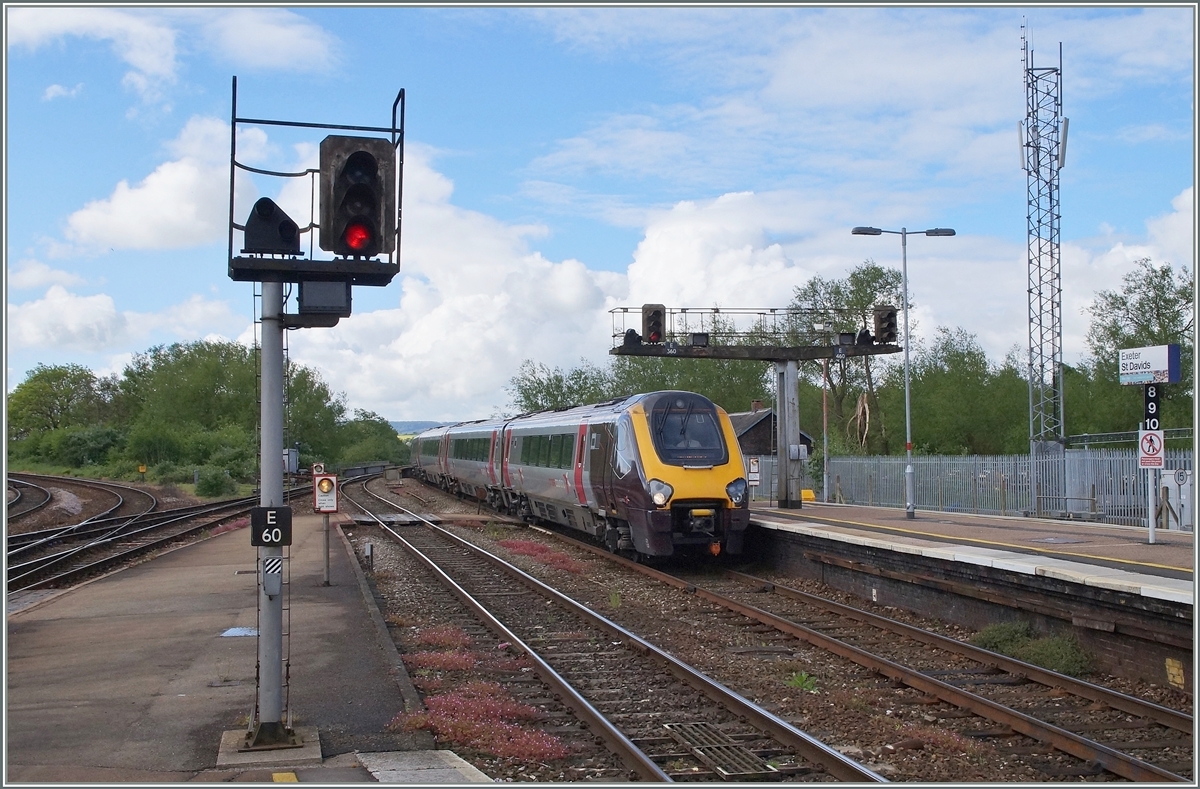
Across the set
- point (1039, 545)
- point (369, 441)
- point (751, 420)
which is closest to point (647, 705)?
point (1039, 545)

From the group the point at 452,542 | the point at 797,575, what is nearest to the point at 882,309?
the point at 797,575

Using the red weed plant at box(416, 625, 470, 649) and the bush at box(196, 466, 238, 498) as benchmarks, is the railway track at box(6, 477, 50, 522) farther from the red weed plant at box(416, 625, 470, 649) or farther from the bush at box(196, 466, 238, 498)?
the red weed plant at box(416, 625, 470, 649)

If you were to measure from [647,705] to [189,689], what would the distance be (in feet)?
12.7

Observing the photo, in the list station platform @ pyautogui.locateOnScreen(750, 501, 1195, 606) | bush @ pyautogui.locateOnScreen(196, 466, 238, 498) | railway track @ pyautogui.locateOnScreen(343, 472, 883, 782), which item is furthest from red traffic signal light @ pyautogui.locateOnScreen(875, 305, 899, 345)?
bush @ pyautogui.locateOnScreen(196, 466, 238, 498)

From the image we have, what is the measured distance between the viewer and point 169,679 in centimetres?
923

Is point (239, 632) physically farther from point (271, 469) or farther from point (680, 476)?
point (680, 476)

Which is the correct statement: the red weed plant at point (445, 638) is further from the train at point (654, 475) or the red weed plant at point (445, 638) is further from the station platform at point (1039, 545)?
the station platform at point (1039, 545)

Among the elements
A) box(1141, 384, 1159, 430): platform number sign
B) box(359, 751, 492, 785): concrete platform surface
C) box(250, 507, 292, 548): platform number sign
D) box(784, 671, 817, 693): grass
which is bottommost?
box(784, 671, 817, 693): grass

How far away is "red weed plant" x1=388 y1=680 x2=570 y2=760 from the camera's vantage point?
7293mm

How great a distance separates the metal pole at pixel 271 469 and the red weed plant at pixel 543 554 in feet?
35.9

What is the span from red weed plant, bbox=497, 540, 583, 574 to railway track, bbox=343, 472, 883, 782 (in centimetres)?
357

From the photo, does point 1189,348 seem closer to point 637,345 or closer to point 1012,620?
point 637,345

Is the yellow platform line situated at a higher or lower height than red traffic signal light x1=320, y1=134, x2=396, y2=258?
lower

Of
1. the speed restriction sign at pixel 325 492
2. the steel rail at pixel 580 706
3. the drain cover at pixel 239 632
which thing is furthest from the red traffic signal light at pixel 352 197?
the speed restriction sign at pixel 325 492
